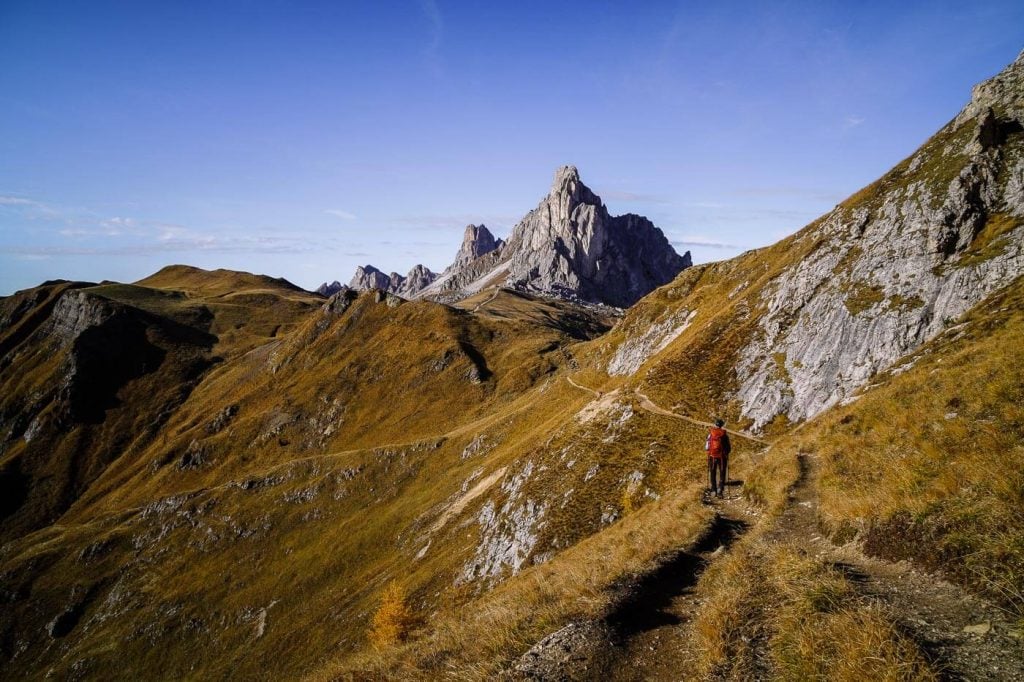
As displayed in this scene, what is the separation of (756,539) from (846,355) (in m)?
33.7

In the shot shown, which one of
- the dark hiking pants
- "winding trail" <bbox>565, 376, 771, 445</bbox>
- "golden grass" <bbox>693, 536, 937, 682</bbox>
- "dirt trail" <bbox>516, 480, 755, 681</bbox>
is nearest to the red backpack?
the dark hiking pants

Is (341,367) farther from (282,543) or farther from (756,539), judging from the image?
(756,539)

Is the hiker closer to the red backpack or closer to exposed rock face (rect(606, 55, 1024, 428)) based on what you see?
the red backpack

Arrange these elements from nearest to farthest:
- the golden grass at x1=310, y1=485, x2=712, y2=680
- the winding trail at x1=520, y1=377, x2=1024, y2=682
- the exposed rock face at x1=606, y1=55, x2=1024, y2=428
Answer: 1. the winding trail at x1=520, y1=377, x2=1024, y2=682
2. the golden grass at x1=310, y1=485, x2=712, y2=680
3. the exposed rock face at x1=606, y1=55, x2=1024, y2=428

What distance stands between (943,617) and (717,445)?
15.7 m

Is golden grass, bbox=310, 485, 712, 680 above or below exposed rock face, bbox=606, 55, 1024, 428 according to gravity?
below

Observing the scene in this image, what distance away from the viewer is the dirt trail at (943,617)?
7.72 m

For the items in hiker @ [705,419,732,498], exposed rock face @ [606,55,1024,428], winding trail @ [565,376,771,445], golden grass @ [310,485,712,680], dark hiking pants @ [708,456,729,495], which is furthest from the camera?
winding trail @ [565,376,771,445]

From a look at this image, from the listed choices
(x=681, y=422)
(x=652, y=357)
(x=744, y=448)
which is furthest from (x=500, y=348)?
(x=744, y=448)

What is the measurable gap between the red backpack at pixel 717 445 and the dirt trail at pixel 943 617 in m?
11.1

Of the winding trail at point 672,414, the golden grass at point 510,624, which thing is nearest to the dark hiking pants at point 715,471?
the golden grass at point 510,624

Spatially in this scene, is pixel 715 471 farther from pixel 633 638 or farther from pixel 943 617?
pixel 943 617

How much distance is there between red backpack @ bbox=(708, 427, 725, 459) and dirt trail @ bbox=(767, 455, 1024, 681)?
36.3ft

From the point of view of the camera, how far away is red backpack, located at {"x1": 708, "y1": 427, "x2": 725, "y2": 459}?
80.6ft
